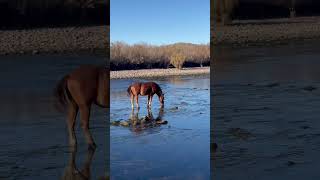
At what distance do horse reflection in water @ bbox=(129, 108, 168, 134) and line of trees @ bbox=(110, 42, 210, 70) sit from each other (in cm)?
75

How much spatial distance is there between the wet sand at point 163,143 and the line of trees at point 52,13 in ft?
3.62

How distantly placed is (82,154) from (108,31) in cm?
95

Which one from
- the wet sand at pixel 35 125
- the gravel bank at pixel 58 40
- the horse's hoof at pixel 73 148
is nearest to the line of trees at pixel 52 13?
the gravel bank at pixel 58 40

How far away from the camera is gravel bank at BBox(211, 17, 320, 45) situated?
3551mm

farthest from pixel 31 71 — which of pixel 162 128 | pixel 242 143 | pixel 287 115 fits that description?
pixel 287 115

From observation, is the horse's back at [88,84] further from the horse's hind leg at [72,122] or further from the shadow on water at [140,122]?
the shadow on water at [140,122]

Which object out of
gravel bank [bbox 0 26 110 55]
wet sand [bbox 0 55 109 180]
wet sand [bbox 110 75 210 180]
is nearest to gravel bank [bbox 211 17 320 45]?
wet sand [bbox 110 75 210 180]

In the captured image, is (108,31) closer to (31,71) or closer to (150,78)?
(31,71)

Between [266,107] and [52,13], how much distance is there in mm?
1832

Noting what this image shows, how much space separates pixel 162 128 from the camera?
4055 millimetres

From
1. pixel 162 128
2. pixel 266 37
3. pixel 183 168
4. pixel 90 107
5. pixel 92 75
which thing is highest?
pixel 266 37

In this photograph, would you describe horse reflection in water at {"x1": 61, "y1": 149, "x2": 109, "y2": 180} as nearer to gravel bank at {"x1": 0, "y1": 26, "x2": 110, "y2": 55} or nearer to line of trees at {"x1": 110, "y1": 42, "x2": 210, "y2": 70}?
gravel bank at {"x1": 0, "y1": 26, "x2": 110, "y2": 55}

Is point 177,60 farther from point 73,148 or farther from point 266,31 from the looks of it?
point 73,148

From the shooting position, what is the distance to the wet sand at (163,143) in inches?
137
